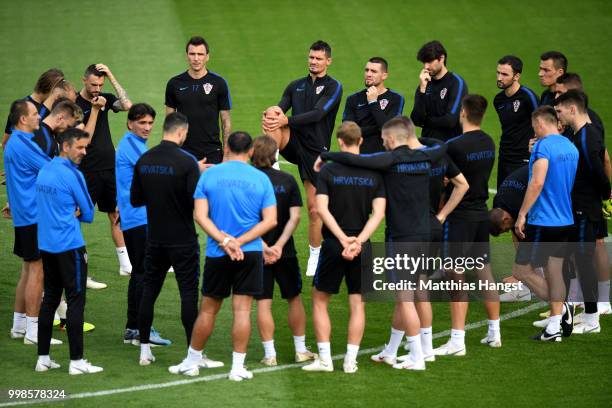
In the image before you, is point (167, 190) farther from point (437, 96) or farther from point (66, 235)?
point (437, 96)

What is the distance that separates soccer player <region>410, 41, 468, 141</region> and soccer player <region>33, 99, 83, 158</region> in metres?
4.01

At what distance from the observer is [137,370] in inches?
409

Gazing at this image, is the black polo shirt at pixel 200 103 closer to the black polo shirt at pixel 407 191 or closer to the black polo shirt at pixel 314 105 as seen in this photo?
the black polo shirt at pixel 314 105

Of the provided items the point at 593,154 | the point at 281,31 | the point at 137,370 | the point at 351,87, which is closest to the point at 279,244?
the point at 137,370

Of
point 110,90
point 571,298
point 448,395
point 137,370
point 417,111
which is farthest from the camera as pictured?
point 110,90

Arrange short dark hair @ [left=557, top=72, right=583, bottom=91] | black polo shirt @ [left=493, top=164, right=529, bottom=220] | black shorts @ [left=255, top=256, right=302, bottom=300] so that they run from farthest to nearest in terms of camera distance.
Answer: short dark hair @ [left=557, top=72, right=583, bottom=91], black polo shirt @ [left=493, top=164, right=529, bottom=220], black shorts @ [left=255, top=256, right=302, bottom=300]

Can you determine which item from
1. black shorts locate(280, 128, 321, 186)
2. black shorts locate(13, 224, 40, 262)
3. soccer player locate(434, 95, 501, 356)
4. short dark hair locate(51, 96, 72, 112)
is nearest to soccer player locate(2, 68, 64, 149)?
short dark hair locate(51, 96, 72, 112)

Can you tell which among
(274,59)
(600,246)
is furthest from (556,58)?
(274,59)

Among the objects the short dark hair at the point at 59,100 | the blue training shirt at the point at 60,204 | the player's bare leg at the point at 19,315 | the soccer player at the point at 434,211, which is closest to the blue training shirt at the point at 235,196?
the blue training shirt at the point at 60,204

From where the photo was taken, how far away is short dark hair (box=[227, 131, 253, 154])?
9828 mm

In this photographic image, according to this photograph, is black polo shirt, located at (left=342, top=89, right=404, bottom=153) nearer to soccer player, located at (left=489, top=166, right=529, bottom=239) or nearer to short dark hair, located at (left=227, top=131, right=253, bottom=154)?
soccer player, located at (left=489, top=166, right=529, bottom=239)

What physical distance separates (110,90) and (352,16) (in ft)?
20.5

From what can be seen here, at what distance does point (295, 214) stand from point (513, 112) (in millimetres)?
4252

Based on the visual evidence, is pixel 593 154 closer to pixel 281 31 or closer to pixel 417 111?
pixel 417 111
